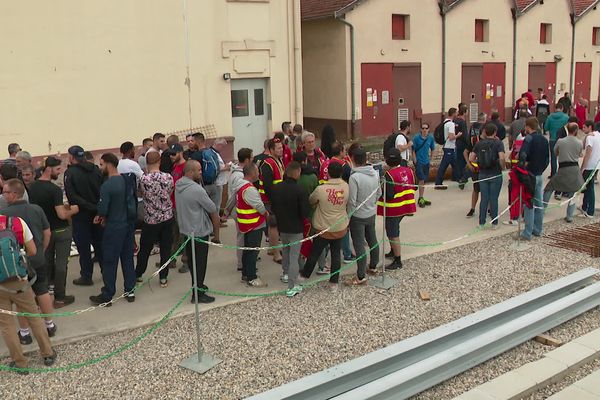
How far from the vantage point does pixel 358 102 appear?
2098 centimetres

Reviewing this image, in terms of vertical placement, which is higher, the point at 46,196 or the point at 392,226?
the point at 46,196

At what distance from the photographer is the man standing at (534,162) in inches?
383

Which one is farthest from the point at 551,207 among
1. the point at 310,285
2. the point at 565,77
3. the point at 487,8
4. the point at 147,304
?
the point at 565,77

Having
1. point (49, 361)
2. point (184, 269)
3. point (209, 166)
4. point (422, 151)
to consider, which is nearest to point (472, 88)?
point (422, 151)

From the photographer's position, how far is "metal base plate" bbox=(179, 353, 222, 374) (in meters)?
5.80

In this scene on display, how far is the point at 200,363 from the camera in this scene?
5898 millimetres

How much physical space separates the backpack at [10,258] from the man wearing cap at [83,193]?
1821 millimetres

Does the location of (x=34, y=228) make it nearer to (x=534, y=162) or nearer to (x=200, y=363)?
(x=200, y=363)

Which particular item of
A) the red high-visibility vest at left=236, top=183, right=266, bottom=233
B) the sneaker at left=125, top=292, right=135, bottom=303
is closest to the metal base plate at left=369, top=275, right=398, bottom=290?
the red high-visibility vest at left=236, top=183, right=266, bottom=233

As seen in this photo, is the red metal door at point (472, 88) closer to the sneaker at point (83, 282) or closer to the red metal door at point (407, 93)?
the red metal door at point (407, 93)

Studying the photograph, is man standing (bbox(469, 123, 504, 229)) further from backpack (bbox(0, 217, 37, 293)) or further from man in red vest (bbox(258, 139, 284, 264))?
backpack (bbox(0, 217, 37, 293))

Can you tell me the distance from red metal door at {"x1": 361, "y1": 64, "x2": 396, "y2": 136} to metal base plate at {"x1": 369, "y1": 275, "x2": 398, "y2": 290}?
13498 millimetres

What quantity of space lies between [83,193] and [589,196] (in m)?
8.83

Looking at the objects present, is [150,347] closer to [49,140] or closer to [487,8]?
[49,140]
